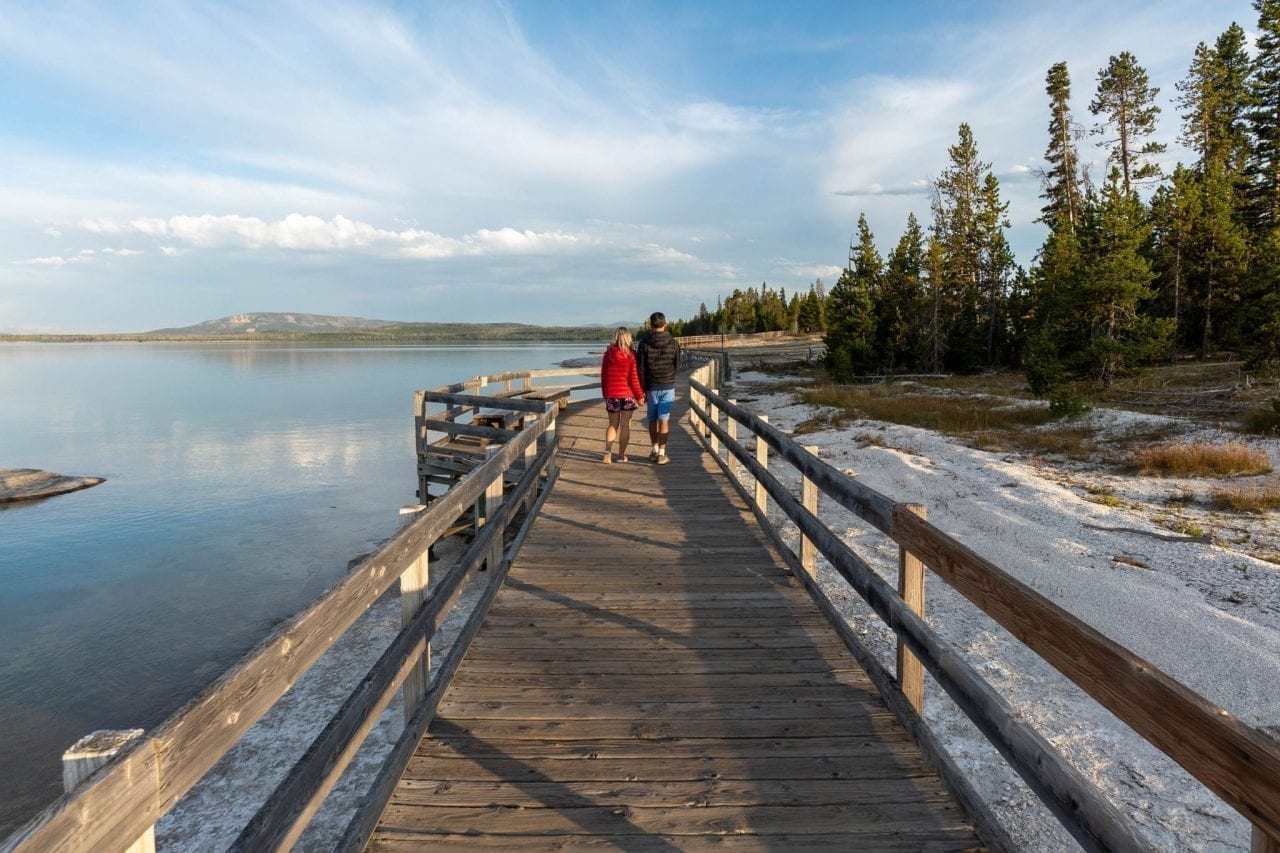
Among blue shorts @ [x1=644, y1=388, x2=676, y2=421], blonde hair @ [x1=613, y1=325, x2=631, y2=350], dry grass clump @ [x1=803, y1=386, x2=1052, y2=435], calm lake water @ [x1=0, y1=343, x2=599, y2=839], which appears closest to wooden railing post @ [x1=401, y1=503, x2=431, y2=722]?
calm lake water @ [x1=0, y1=343, x2=599, y2=839]

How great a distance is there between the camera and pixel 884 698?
11.9 feet

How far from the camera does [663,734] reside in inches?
133

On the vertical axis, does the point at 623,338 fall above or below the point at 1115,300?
below

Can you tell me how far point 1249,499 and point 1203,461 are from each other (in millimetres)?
2327

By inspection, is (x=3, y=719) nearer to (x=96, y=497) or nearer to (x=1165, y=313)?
(x=96, y=497)

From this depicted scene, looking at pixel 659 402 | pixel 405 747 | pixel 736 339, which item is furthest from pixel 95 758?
pixel 736 339

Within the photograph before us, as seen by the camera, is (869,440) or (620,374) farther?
(869,440)

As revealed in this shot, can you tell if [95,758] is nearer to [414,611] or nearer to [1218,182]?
[414,611]

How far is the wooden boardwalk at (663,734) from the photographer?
8.91ft

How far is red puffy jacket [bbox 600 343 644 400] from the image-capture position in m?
9.57

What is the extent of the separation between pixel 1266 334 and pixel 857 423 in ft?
41.3

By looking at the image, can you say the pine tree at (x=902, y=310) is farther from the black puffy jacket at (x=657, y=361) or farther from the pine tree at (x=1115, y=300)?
the black puffy jacket at (x=657, y=361)

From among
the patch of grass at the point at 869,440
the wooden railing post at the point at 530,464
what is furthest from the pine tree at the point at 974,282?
the wooden railing post at the point at 530,464

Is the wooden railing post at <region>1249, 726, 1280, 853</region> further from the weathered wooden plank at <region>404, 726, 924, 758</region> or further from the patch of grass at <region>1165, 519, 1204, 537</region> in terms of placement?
the patch of grass at <region>1165, 519, 1204, 537</region>
